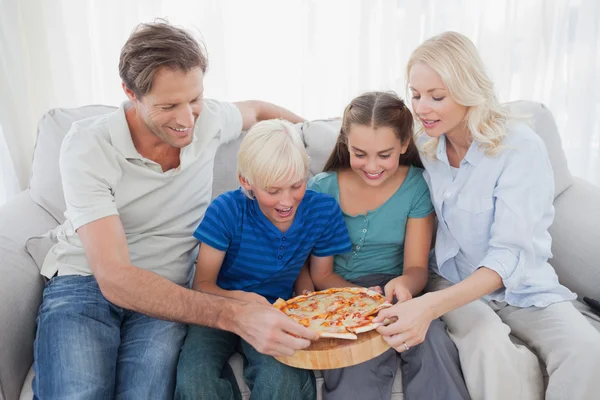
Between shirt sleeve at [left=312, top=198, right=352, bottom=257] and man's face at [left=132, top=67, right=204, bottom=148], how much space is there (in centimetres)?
49

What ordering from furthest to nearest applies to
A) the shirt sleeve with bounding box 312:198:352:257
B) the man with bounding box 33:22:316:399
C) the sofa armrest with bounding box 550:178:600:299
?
1. the sofa armrest with bounding box 550:178:600:299
2. the shirt sleeve with bounding box 312:198:352:257
3. the man with bounding box 33:22:316:399

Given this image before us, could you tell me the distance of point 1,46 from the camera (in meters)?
2.49

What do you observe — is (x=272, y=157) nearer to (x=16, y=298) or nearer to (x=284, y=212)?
(x=284, y=212)

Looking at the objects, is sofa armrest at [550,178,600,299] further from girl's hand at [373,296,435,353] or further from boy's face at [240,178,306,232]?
boy's face at [240,178,306,232]

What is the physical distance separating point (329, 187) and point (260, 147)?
0.39 m

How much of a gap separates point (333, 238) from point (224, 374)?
0.53 meters

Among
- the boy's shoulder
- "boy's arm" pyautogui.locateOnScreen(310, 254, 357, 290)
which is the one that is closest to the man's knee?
"boy's arm" pyautogui.locateOnScreen(310, 254, 357, 290)

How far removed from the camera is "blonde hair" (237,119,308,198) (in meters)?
1.66

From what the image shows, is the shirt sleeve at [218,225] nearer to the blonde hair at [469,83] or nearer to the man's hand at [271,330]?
the man's hand at [271,330]

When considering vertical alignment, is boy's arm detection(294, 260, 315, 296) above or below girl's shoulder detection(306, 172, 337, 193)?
below

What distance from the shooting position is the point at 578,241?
202 cm

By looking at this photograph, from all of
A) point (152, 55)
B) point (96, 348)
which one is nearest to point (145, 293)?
point (96, 348)

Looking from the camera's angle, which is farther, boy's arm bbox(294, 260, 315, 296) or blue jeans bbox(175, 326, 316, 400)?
boy's arm bbox(294, 260, 315, 296)

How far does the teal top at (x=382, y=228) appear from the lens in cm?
195
